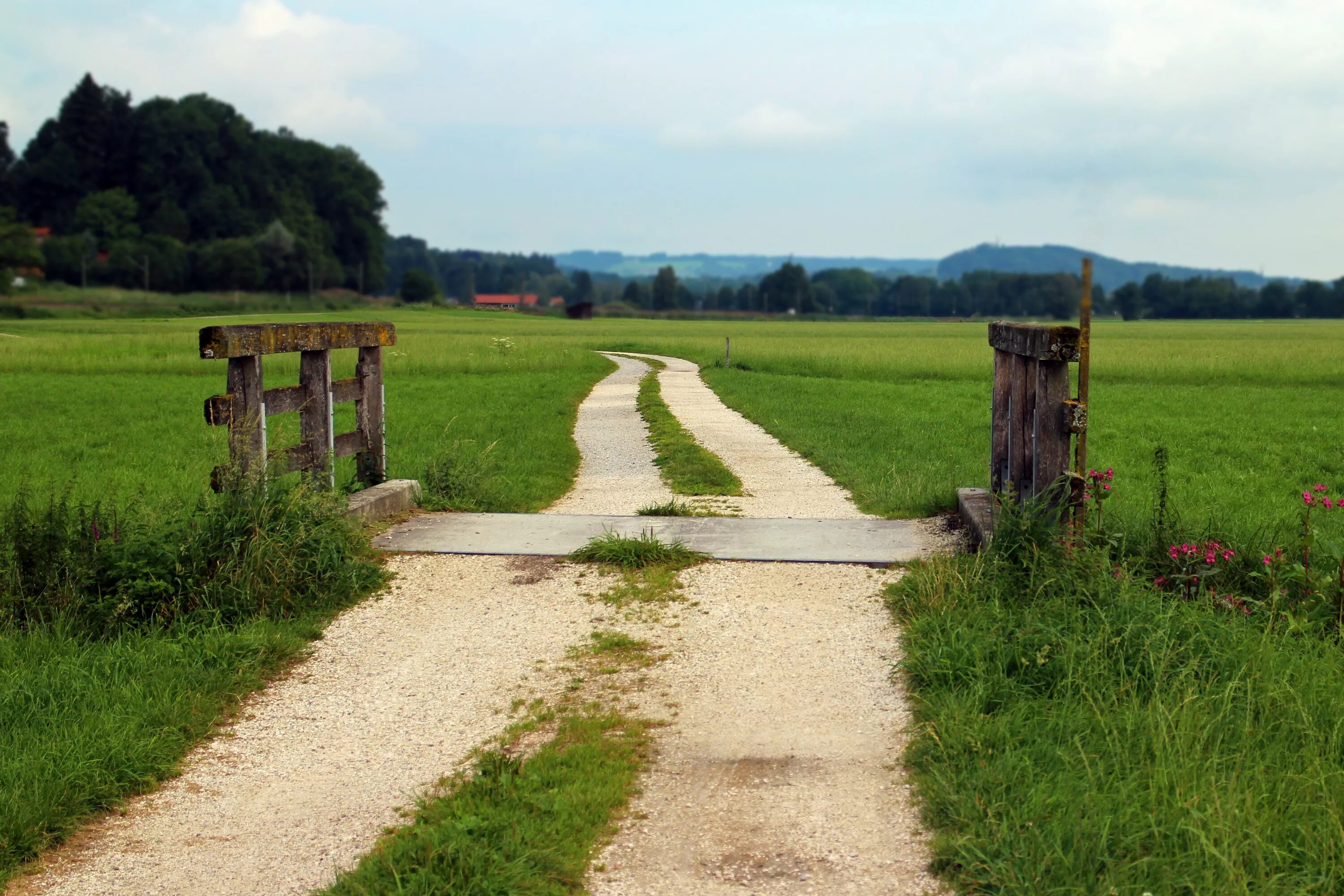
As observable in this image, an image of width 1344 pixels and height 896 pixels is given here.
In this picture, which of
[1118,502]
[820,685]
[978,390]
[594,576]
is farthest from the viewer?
[978,390]

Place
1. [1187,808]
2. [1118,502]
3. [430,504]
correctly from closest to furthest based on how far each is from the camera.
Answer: [1187,808] → [430,504] → [1118,502]

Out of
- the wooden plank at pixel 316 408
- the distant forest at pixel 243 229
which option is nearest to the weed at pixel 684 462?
the wooden plank at pixel 316 408

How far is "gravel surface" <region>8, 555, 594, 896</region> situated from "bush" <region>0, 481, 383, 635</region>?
399 millimetres

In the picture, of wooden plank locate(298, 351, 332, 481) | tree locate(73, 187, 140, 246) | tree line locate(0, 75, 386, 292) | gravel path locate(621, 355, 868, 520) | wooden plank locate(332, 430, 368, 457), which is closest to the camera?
wooden plank locate(298, 351, 332, 481)

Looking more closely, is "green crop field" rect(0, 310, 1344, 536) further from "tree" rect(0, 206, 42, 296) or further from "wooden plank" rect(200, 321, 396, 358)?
"tree" rect(0, 206, 42, 296)

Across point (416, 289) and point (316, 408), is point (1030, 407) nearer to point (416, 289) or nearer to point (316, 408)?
point (316, 408)

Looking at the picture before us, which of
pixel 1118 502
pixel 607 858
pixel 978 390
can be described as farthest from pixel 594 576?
pixel 978 390

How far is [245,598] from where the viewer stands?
6430 mm

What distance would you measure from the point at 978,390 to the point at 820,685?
2329 centimetres

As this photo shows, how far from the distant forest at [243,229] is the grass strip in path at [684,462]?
72261 mm

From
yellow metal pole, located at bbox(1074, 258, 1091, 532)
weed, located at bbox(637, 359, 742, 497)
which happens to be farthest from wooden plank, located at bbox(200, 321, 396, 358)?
yellow metal pole, located at bbox(1074, 258, 1091, 532)

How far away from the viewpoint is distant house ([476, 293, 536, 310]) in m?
146

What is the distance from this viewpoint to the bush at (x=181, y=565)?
637 cm

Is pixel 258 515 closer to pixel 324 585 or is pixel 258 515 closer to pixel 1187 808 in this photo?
pixel 324 585
